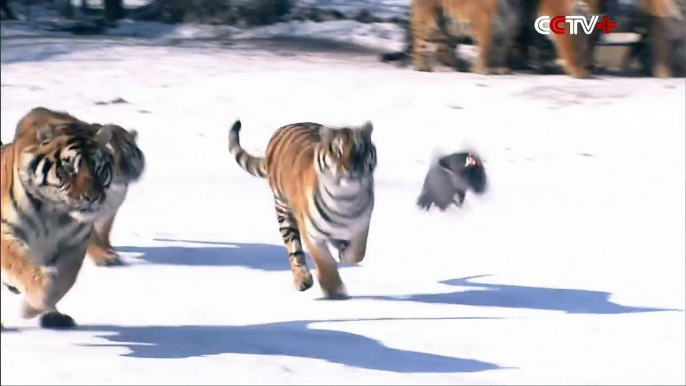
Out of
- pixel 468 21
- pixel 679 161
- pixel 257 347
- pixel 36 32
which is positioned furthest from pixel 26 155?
pixel 468 21

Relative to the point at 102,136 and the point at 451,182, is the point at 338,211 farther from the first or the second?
the point at 451,182

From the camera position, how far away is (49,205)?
2896 mm

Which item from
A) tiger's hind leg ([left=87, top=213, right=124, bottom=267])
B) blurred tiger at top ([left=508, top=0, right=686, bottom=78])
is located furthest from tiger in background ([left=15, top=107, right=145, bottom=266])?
blurred tiger at top ([left=508, top=0, right=686, bottom=78])

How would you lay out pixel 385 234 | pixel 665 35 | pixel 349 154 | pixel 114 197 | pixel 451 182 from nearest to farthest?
pixel 349 154 → pixel 114 197 → pixel 385 234 → pixel 451 182 → pixel 665 35

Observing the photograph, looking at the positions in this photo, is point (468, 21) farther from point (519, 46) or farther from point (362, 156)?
point (362, 156)

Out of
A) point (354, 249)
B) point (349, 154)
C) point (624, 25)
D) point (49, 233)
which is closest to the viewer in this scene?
point (49, 233)

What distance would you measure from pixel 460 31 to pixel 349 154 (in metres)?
4.14

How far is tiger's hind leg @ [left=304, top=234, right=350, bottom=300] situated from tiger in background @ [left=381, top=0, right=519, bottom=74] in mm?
3689

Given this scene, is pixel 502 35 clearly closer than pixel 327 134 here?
No

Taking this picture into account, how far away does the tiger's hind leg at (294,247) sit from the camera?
12.3 ft

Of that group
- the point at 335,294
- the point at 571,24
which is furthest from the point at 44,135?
the point at 571,24

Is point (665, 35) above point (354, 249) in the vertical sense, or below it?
above

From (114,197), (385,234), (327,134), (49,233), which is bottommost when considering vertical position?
(385,234)

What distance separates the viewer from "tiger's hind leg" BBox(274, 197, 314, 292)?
3.73 metres
